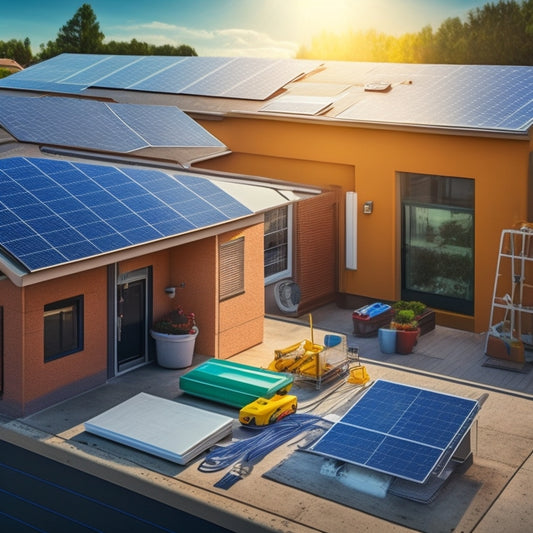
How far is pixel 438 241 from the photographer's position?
24234 millimetres

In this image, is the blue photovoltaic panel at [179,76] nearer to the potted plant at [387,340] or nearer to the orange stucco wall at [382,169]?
the orange stucco wall at [382,169]

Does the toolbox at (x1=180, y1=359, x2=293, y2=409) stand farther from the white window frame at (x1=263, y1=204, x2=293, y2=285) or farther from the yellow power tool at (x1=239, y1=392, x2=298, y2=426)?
the white window frame at (x1=263, y1=204, x2=293, y2=285)

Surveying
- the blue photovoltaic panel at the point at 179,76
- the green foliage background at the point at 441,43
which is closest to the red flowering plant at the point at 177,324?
the blue photovoltaic panel at the point at 179,76

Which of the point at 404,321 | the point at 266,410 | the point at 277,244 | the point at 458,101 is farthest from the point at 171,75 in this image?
the point at 266,410

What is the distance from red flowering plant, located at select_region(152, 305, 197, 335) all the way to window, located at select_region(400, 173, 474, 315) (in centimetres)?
752

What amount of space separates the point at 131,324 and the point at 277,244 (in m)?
6.40

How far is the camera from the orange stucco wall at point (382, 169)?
22516mm

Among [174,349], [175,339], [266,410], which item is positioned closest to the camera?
[266,410]

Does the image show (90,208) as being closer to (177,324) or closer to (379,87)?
(177,324)

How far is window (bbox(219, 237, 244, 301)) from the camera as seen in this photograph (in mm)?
20141

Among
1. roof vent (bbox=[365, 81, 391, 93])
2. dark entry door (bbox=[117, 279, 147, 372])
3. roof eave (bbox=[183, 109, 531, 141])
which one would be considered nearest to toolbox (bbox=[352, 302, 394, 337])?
roof eave (bbox=[183, 109, 531, 141])

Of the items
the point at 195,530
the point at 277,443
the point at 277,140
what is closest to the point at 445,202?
the point at 277,140

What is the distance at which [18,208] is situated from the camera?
56.9 ft

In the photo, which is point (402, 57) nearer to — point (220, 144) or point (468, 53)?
point (468, 53)
